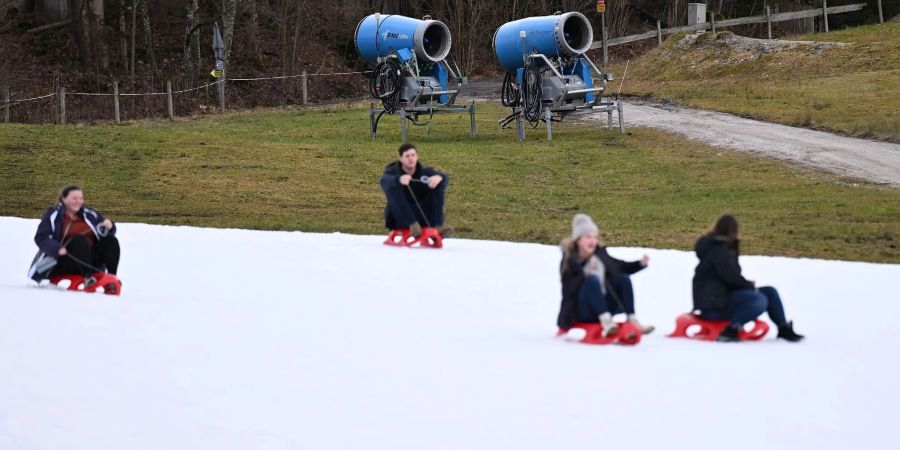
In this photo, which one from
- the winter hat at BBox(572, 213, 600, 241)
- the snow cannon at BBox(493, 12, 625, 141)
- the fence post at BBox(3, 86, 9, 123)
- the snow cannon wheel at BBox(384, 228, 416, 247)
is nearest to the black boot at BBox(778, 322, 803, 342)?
the winter hat at BBox(572, 213, 600, 241)

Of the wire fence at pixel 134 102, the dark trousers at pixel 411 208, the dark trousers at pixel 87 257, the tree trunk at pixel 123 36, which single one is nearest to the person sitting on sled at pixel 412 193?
the dark trousers at pixel 411 208

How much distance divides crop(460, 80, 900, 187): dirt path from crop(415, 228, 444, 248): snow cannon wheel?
12267 millimetres

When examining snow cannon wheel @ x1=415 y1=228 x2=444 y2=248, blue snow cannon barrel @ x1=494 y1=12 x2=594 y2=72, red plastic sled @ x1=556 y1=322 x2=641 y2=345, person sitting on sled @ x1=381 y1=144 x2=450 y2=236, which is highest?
blue snow cannon barrel @ x1=494 y1=12 x2=594 y2=72

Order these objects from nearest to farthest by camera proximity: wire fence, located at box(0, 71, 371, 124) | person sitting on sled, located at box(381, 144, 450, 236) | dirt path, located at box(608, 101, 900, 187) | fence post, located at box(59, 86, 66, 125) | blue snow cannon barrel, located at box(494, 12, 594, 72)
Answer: person sitting on sled, located at box(381, 144, 450, 236), dirt path, located at box(608, 101, 900, 187), blue snow cannon barrel, located at box(494, 12, 594, 72), fence post, located at box(59, 86, 66, 125), wire fence, located at box(0, 71, 371, 124)

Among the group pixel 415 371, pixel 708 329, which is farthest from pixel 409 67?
pixel 415 371

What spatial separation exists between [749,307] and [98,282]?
612 centimetres

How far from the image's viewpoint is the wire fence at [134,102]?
45.5 metres

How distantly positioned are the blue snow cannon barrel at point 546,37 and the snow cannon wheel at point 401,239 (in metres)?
18.3

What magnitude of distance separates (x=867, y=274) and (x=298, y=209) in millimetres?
12290

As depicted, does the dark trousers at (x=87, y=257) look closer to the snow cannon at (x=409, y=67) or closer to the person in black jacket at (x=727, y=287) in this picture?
the person in black jacket at (x=727, y=287)

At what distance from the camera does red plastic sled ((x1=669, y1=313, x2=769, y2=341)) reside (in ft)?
35.4

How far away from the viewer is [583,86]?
114 feet

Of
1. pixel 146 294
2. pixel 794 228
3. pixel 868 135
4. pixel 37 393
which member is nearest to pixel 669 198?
pixel 794 228

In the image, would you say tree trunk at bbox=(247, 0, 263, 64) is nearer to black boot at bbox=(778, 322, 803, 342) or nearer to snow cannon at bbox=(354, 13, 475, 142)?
snow cannon at bbox=(354, 13, 475, 142)
